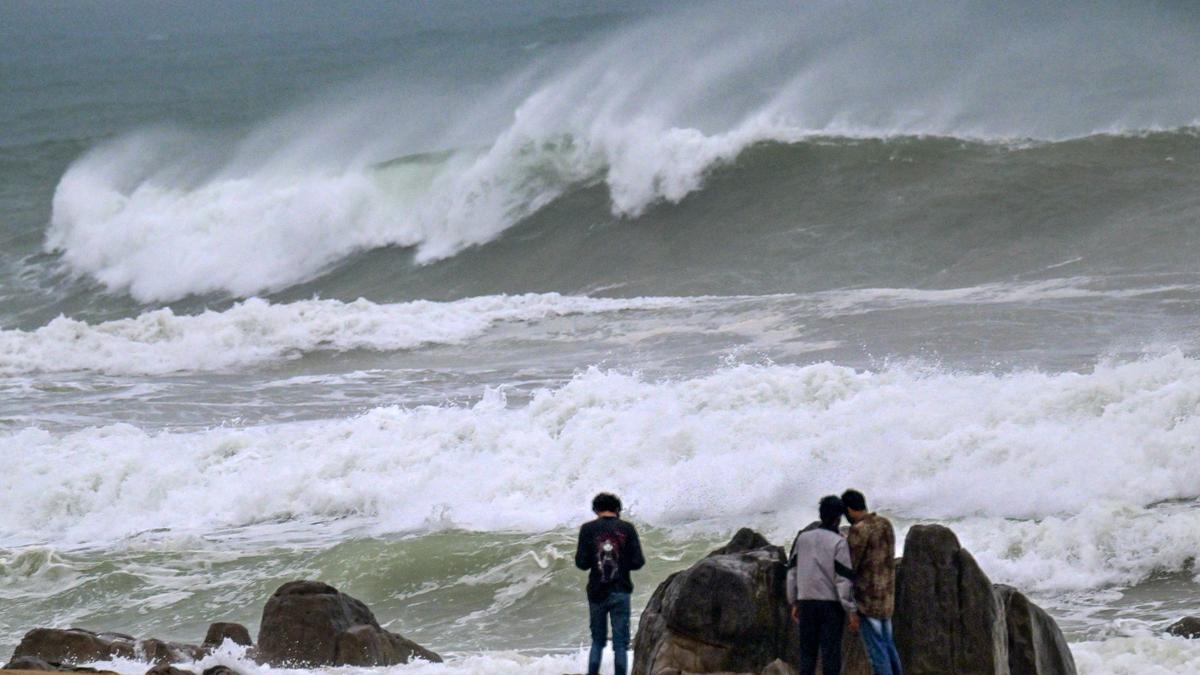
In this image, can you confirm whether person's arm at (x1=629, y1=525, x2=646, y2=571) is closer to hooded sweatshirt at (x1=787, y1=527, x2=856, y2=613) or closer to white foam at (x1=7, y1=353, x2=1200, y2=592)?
hooded sweatshirt at (x1=787, y1=527, x2=856, y2=613)

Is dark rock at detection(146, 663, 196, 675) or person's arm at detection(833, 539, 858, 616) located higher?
person's arm at detection(833, 539, 858, 616)

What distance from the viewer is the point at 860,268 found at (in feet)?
73.8

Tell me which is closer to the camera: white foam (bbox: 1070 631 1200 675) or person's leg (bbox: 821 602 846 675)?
person's leg (bbox: 821 602 846 675)

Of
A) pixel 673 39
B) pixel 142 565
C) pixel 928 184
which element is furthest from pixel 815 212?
pixel 142 565

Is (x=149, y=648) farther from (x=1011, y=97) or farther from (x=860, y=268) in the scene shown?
(x=1011, y=97)

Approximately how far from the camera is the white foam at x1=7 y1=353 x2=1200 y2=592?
36.6 ft

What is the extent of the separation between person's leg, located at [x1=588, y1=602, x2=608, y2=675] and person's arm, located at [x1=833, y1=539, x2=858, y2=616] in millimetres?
1250

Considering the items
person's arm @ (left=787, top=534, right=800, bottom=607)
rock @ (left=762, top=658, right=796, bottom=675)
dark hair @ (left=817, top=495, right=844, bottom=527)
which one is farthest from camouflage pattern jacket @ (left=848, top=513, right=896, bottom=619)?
rock @ (left=762, top=658, right=796, bottom=675)

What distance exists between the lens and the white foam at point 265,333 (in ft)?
72.5

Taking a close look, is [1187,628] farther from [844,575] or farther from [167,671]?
[167,671]

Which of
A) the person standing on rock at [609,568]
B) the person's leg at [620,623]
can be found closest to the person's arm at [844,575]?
the person standing on rock at [609,568]

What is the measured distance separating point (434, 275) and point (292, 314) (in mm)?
3971

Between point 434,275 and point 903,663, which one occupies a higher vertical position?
point 434,275

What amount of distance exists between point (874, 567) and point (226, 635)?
4.00m
